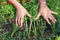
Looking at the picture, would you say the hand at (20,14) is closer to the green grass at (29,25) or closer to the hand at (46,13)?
the green grass at (29,25)

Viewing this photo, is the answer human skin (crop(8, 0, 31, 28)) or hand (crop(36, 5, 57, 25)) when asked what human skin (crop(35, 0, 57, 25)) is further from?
human skin (crop(8, 0, 31, 28))

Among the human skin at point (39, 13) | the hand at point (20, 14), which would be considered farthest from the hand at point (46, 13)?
the hand at point (20, 14)

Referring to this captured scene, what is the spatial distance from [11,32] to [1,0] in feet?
1.84

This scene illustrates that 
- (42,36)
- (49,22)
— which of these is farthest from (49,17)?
(42,36)

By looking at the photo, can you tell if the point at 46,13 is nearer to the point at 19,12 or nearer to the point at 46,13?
the point at 46,13

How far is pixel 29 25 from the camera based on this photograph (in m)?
3.35

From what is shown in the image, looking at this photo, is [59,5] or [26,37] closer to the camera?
[26,37]

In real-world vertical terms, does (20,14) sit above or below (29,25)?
above

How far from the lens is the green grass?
10.6 feet

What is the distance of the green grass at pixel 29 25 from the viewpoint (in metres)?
3.24

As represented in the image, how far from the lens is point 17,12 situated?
3395 millimetres

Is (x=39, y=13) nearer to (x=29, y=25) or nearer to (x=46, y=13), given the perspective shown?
(x=46, y=13)

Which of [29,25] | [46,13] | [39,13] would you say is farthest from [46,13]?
[29,25]

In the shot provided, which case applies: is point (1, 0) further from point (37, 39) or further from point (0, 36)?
point (37, 39)
